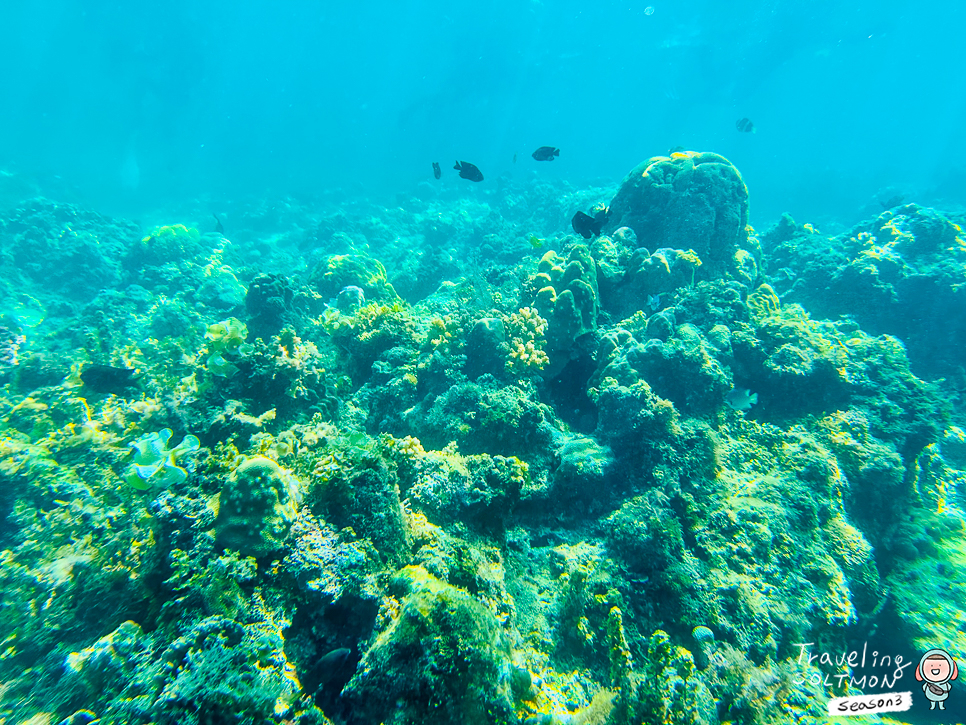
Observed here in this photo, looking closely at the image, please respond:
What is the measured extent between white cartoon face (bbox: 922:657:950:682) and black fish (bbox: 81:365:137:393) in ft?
34.5

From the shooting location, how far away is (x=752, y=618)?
324 centimetres

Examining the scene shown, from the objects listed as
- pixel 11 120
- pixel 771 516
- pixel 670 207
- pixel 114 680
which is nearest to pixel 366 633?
pixel 114 680

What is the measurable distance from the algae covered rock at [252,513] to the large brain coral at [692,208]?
320 inches

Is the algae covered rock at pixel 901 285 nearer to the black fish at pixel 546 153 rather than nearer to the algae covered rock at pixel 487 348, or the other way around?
the black fish at pixel 546 153

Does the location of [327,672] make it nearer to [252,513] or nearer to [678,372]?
[252,513]

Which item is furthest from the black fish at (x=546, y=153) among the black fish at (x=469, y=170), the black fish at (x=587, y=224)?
the black fish at (x=587, y=224)

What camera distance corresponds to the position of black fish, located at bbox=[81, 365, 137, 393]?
225 inches

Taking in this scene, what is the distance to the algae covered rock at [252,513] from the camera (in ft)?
8.25

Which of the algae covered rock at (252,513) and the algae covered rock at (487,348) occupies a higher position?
the algae covered rock at (487,348)

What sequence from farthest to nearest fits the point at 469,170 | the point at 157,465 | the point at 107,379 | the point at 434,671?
1. the point at 469,170
2. the point at 107,379
3. the point at 157,465
4. the point at 434,671

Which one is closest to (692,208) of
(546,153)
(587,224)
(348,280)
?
(587,224)

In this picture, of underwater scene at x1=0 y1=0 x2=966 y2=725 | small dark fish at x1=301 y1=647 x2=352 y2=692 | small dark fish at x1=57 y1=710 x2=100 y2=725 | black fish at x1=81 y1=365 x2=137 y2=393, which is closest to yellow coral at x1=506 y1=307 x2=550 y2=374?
underwater scene at x1=0 y1=0 x2=966 y2=725

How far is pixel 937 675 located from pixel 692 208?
800 centimetres

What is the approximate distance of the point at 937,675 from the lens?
3719 millimetres
